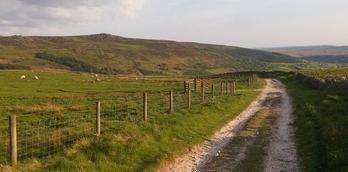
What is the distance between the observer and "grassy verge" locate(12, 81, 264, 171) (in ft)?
44.5

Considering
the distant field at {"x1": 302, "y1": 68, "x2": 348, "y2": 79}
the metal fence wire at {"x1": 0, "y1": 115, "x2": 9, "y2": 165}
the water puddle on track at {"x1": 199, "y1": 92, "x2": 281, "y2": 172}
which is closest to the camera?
the water puddle on track at {"x1": 199, "y1": 92, "x2": 281, "y2": 172}

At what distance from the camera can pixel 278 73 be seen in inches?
4973

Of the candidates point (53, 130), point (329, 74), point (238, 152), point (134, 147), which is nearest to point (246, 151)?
point (238, 152)

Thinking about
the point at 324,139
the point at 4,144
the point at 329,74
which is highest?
the point at 324,139

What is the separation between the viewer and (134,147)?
1574cm

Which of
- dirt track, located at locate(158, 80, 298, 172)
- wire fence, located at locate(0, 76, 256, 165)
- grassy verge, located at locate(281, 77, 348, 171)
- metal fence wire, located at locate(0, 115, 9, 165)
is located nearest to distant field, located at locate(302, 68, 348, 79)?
grassy verge, located at locate(281, 77, 348, 171)

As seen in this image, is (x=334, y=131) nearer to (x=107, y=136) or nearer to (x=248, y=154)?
(x=248, y=154)

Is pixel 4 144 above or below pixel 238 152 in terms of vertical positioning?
above

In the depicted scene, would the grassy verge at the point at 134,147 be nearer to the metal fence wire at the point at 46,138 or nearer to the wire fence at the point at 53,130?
the wire fence at the point at 53,130

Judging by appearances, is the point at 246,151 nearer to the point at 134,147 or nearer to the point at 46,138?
the point at 134,147

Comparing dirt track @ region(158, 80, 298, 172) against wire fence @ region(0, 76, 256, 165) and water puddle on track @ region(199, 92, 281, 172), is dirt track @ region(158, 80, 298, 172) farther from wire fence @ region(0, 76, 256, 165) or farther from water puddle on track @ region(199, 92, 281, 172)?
wire fence @ region(0, 76, 256, 165)

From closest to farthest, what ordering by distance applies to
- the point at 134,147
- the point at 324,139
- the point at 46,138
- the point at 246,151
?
the point at 134,147
the point at 246,151
the point at 324,139
the point at 46,138

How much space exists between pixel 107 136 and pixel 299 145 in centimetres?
714

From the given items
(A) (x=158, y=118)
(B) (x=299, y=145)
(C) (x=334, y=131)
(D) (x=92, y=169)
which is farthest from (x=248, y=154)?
(A) (x=158, y=118)
